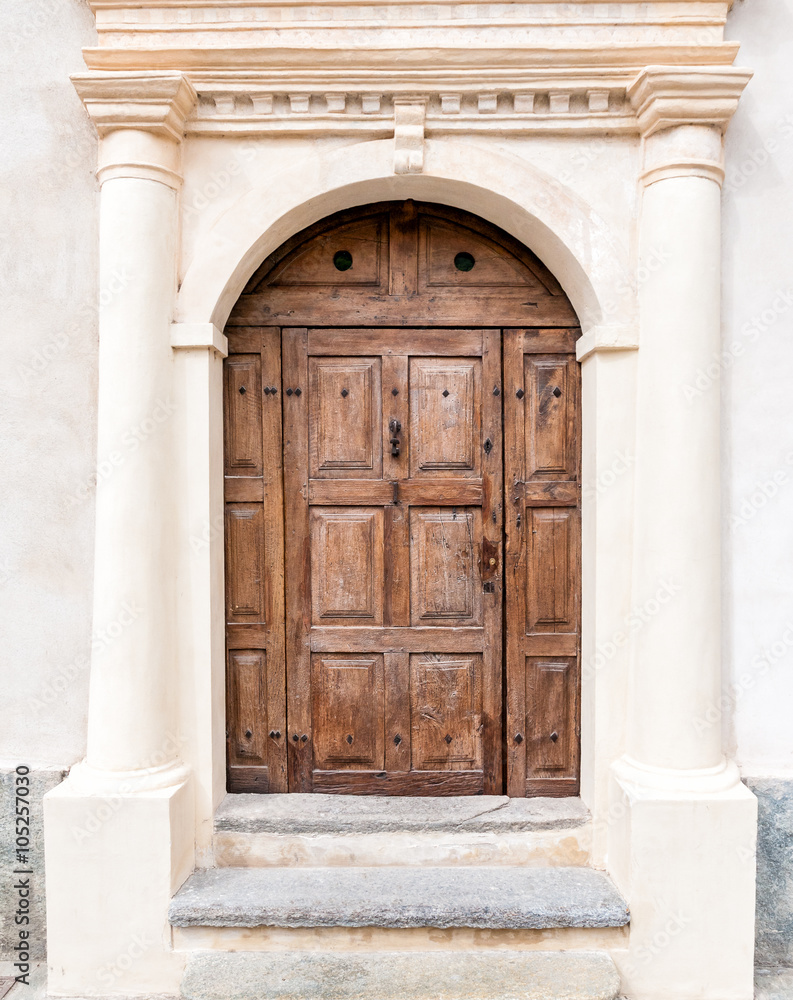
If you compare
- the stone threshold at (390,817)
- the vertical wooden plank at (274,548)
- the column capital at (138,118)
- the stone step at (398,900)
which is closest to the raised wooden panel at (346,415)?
the vertical wooden plank at (274,548)

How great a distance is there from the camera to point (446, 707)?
3.43 meters

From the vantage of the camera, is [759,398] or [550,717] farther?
[550,717]

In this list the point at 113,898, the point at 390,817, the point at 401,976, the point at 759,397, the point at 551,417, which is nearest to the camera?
the point at 401,976

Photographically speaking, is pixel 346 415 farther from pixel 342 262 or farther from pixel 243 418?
pixel 342 262

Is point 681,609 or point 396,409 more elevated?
point 396,409

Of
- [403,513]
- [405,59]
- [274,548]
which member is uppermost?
[405,59]

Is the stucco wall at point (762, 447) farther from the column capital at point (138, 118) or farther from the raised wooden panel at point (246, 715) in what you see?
the column capital at point (138, 118)

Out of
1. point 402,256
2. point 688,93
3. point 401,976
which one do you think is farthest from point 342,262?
point 401,976

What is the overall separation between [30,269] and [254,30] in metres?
1.43

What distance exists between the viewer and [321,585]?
11.2 feet

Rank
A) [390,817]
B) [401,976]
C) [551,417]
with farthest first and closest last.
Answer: [551,417], [390,817], [401,976]

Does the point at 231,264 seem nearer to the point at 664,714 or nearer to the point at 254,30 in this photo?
the point at 254,30

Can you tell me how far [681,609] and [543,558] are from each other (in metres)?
0.70

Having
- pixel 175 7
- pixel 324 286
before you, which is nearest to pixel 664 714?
pixel 324 286
